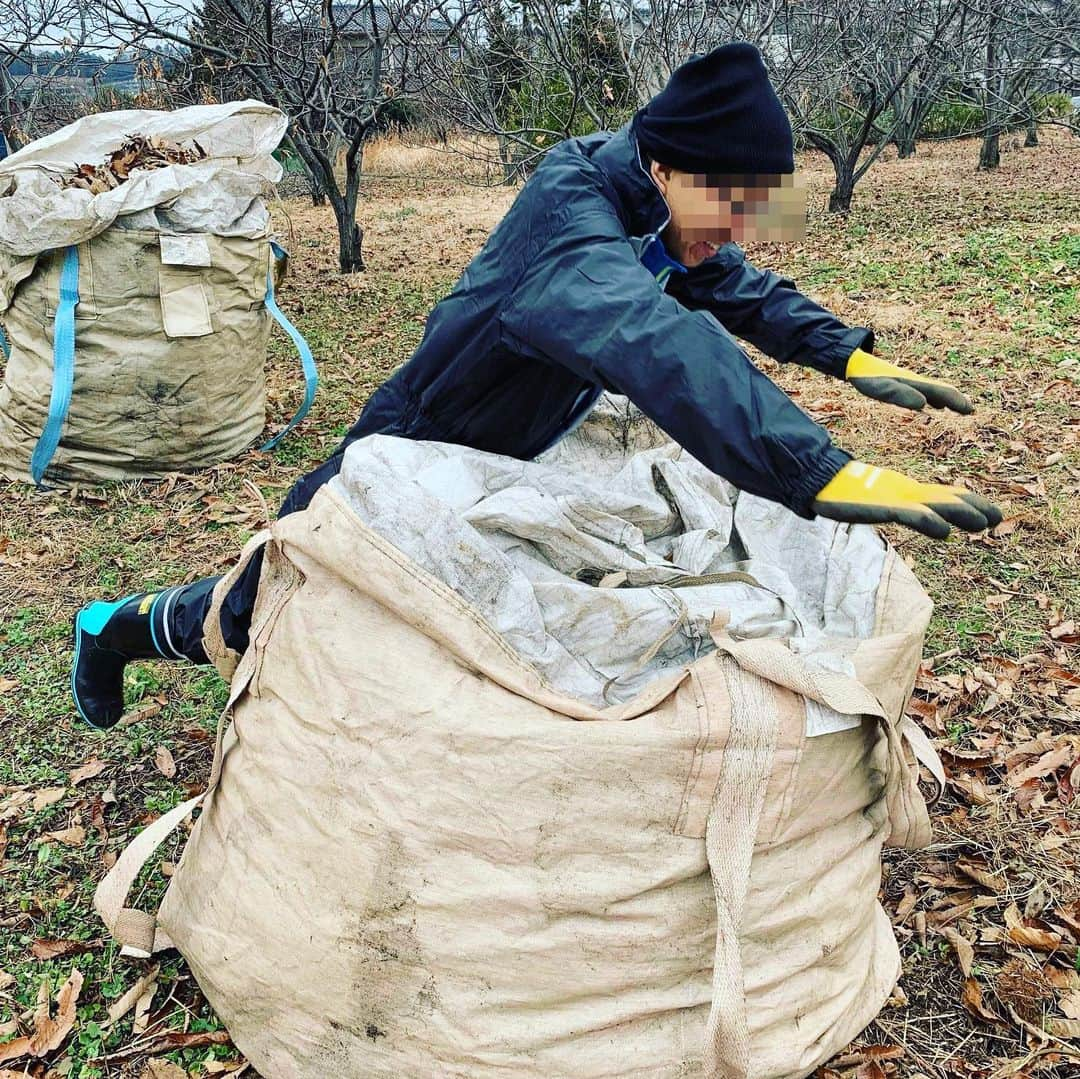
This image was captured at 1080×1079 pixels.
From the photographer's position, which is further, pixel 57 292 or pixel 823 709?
pixel 57 292

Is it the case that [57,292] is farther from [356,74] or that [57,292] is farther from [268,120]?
[356,74]

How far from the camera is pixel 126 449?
13.8 feet

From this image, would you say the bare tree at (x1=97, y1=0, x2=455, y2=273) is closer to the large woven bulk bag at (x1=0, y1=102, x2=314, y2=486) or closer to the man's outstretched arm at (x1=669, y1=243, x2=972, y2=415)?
the large woven bulk bag at (x1=0, y1=102, x2=314, y2=486)

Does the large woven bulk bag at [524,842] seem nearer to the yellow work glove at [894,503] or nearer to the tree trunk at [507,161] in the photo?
the yellow work glove at [894,503]

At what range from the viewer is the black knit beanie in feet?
5.29

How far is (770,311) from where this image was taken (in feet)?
7.50

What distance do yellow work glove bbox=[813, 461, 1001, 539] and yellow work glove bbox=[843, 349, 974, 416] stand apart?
73 cm

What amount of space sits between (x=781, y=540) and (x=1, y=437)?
3.49 meters

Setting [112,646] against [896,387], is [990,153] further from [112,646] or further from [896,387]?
[112,646]

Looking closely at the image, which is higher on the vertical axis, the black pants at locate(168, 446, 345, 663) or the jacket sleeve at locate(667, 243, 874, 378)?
the jacket sleeve at locate(667, 243, 874, 378)

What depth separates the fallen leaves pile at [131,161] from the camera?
4027 mm

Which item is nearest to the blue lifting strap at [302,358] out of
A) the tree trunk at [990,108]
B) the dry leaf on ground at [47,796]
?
the dry leaf on ground at [47,796]

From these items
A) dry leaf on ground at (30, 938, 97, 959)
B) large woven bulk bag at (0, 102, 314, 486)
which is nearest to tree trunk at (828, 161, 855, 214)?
large woven bulk bag at (0, 102, 314, 486)

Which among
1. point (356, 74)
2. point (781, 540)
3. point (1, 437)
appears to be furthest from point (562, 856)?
point (356, 74)
